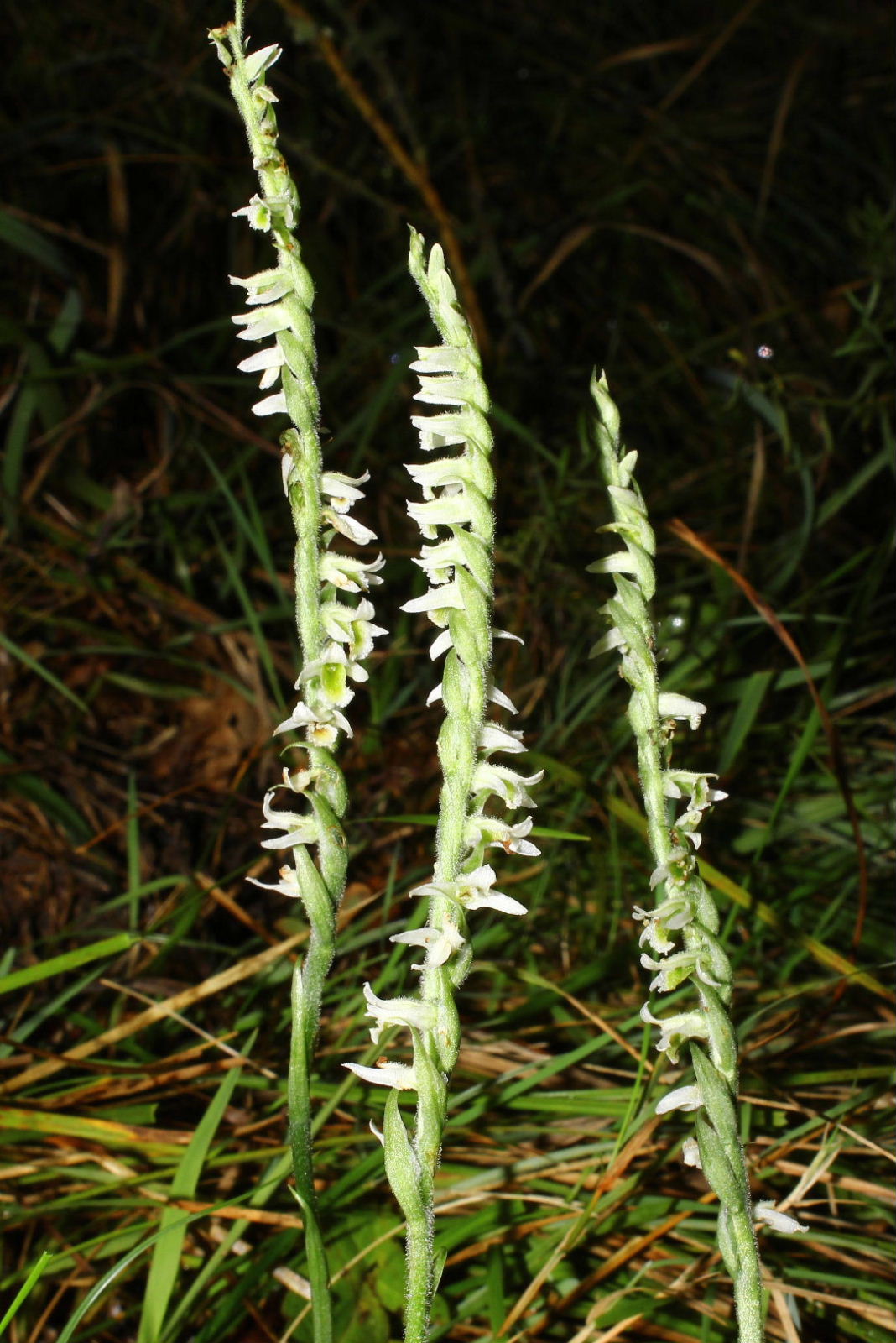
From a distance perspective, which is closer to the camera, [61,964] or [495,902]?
[495,902]

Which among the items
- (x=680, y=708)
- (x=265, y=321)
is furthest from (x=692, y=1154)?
(x=265, y=321)

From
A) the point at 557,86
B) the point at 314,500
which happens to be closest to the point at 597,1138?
the point at 314,500

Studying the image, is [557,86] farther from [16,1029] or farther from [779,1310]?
[779,1310]

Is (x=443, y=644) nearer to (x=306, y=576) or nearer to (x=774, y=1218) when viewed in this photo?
(x=306, y=576)

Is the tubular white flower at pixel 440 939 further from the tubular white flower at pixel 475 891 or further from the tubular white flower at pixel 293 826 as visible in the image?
the tubular white flower at pixel 293 826

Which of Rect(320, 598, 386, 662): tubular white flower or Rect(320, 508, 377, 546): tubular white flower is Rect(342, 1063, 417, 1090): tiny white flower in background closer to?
Rect(320, 598, 386, 662): tubular white flower

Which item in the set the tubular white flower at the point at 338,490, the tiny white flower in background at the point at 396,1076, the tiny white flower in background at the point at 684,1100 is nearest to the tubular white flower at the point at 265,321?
the tubular white flower at the point at 338,490

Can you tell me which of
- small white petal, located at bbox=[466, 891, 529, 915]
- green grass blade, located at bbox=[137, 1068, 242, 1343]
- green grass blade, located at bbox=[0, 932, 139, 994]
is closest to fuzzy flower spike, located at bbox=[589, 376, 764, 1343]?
small white petal, located at bbox=[466, 891, 529, 915]
